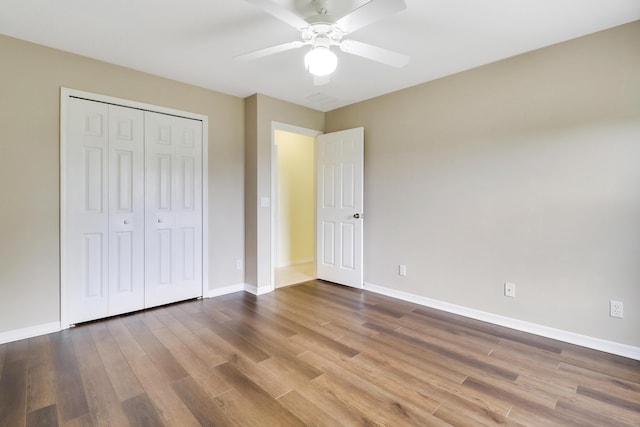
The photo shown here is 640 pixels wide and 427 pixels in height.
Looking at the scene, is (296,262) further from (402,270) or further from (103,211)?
(103,211)

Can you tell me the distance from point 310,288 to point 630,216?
3.18m

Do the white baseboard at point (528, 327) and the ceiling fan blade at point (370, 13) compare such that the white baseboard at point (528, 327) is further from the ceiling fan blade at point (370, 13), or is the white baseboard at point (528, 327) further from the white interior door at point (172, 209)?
the ceiling fan blade at point (370, 13)

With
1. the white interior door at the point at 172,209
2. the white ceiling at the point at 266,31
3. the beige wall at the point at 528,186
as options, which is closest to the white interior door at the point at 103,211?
the white interior door at the point at 172,209

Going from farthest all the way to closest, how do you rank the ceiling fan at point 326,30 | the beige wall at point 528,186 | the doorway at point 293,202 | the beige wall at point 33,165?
the doorway at point 293,202
the beige wall at point 33,165
the beige wall at point 528,186
the ceiling fan at point 326,30

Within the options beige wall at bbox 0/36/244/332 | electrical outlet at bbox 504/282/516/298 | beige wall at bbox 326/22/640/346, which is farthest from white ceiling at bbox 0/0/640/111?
electrical outlet at bbox 504/282/516/298

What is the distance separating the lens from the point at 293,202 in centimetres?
566

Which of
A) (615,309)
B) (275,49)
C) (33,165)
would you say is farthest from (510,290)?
(33,165)

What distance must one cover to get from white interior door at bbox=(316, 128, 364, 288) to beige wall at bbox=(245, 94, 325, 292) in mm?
833

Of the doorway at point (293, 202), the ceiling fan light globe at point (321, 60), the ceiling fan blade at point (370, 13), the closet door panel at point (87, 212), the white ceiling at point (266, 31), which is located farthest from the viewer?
the doorway at point (293, 202)

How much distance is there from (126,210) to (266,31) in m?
2.18

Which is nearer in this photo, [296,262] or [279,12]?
[279,12]

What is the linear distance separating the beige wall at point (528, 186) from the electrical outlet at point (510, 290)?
0.12 ft

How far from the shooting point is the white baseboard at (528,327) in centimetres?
230

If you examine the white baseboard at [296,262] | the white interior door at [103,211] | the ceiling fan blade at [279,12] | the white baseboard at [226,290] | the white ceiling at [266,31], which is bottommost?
the white baseboard at [226,290]
